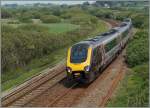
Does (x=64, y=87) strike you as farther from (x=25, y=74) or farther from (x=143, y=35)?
(x=143, y=35)

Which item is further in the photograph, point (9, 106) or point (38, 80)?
point (38, 80)

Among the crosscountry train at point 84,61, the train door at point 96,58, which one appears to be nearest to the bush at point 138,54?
the train door at point 96,58

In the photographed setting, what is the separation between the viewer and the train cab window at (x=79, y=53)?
2448 cm

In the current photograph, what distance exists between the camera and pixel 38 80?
2811cm

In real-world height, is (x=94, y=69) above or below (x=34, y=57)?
above

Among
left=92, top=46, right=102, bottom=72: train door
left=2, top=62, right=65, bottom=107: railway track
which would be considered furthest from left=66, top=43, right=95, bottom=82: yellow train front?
left=2, top=62, right=65, bottom=107: railway track

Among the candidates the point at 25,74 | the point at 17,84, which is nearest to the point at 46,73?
the point at 25,74

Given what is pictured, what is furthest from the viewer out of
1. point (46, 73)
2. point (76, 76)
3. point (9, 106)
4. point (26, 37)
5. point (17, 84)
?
point (26, 37)

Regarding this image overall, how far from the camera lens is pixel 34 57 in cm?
4069

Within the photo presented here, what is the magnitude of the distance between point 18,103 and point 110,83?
263 inches

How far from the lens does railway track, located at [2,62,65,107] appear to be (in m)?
22.2

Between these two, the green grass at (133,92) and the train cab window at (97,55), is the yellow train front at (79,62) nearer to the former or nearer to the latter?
the train cab window at (97,55)

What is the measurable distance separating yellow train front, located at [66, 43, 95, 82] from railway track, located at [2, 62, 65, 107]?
2.21 metres

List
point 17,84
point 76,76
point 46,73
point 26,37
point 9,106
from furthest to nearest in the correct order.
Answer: point 26,37
point 46,73
point 17,84
point 76,76
point 9,106
